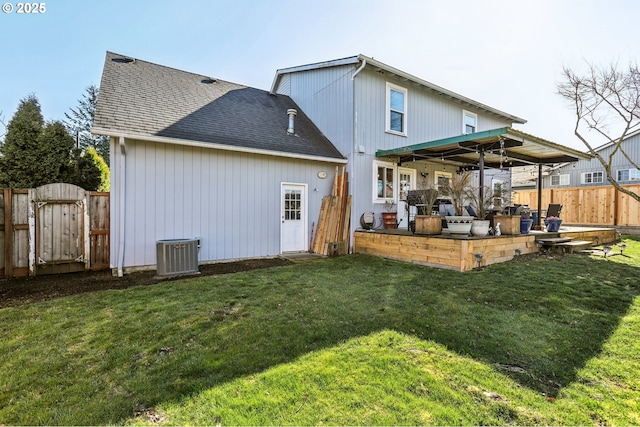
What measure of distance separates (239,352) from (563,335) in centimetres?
313

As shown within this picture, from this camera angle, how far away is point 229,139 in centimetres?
690

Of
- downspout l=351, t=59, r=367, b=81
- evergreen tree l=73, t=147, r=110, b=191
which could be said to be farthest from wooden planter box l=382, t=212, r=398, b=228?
evergreen tree l=73, t=147, r=110, b=191

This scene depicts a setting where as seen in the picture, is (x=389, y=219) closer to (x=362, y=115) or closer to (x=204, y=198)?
(x=362, y=115)

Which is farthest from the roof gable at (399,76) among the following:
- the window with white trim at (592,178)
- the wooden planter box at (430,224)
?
the window with white trim at (592,178)

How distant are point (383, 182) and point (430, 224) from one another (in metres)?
2.71

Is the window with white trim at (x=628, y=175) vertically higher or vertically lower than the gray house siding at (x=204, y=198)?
higher

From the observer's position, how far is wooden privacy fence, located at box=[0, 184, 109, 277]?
5375mm

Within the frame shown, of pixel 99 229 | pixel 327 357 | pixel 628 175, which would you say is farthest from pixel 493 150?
pixel 628 175

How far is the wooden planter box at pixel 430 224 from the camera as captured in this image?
6477 mm

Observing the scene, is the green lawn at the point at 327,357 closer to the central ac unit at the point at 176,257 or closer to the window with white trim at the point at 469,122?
the central ac unit at the point at 176,257

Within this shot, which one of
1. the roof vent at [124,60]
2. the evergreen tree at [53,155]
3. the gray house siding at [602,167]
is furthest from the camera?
the gray house siding at [602,167]

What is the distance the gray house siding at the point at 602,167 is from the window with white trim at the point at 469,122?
968cm

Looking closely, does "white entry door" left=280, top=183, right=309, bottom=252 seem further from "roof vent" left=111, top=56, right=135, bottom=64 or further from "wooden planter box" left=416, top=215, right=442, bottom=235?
"roof vent" left=111, top=56, right=135, bottom=64

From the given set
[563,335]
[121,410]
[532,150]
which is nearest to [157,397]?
[121,410]
